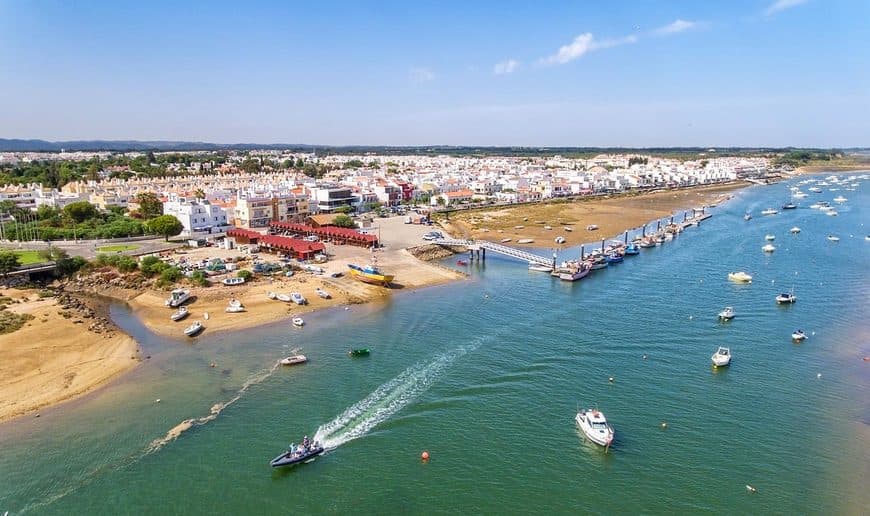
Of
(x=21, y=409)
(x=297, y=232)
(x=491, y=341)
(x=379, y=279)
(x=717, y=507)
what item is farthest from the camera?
(x=297, y=232)

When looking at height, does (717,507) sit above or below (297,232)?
below

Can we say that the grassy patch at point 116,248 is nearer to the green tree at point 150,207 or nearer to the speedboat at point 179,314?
the green tree at point 150,207

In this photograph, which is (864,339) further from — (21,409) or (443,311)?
(21,409)

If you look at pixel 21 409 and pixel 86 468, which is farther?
pixel 21 409

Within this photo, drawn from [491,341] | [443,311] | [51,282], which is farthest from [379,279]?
[51,282]

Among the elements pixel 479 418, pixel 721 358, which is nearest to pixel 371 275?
pixel 479 418

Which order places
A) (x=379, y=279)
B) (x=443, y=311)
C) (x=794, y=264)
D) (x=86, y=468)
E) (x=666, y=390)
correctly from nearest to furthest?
(x=86, y=468) → (x=666, y=390) → (x=443, y=311) → (x=379, y=279) → (x=794, y=264)

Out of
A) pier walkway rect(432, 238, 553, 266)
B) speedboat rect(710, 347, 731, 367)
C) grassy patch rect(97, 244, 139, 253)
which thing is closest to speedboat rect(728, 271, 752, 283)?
pier walkway rect(432, 238, 553, 266)
